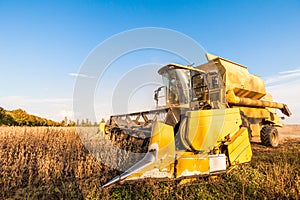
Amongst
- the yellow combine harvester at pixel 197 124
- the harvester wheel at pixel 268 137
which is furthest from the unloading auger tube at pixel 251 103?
the harvester wheel at pixel 268 137

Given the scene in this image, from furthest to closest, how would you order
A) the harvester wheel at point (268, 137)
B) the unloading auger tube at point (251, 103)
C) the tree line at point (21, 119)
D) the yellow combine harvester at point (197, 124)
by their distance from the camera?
the tree line at point (21, 119) < the harvester wheel at point (268, 137) < the unloading auger tube at point (251, 103) < the yellow combine harvester at point (197, 124)

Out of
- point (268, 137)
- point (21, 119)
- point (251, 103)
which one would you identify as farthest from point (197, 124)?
point (21, 119)

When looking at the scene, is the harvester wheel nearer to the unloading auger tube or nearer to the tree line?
the unloading auger tube

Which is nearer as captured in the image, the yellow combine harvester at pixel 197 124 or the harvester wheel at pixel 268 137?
the yellow combine harvester at pixel 197 124

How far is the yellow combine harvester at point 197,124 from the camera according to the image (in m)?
3.22

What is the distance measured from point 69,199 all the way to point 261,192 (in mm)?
3034

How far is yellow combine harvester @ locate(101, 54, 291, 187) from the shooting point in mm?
3221

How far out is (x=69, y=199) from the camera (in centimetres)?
284

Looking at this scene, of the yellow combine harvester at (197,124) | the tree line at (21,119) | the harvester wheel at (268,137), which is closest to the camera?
the yellow combine harvester at (197,124)

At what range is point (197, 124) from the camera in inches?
145

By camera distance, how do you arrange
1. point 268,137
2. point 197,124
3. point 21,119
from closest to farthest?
point 197,124
point 268,137
point 21,119

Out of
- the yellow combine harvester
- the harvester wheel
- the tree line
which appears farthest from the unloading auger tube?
the tree line

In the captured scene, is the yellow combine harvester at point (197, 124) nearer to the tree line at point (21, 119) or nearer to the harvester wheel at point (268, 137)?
the harvester wheel at point (268, 137)

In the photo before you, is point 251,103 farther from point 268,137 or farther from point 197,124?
point 197,124
